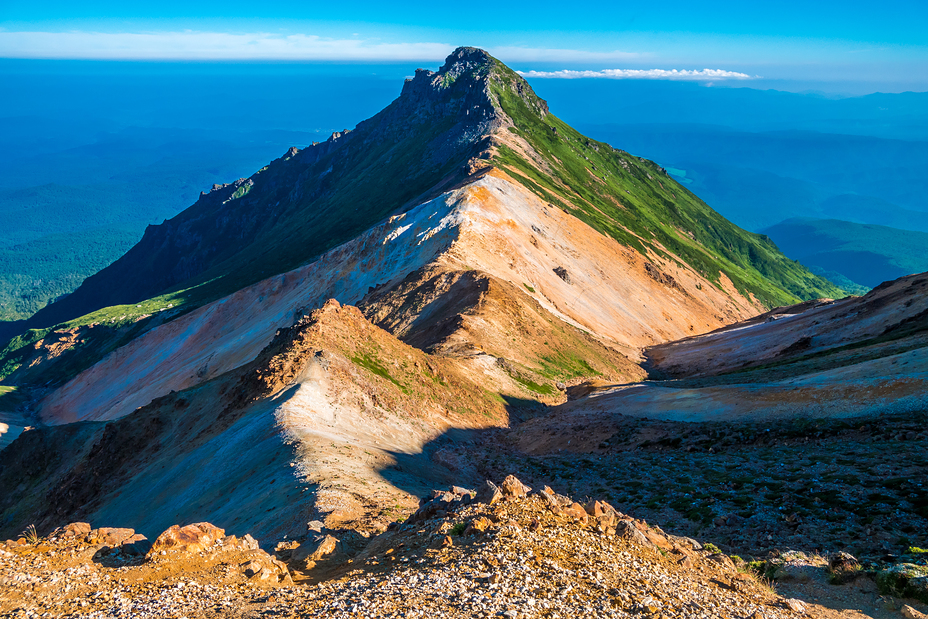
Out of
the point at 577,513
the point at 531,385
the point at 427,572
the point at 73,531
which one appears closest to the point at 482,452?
the point at 531,385

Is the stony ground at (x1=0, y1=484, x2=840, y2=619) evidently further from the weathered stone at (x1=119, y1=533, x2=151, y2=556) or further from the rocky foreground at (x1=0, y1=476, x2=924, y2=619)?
the weathered stone at (x1=119, y1=533, x2=151, y2=556)

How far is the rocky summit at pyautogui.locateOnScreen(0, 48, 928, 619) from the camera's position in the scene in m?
14.7

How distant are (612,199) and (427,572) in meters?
157

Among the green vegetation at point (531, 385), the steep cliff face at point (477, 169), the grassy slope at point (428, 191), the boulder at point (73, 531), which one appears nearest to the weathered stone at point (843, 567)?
the boulder at point (73, 531)

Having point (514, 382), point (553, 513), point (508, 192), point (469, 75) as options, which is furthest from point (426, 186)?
point (553, 513)

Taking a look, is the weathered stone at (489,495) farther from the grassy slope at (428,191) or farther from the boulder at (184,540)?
the grassy slope at (428,191)

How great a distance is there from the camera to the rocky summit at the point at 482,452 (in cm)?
1471

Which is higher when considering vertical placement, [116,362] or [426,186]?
[426,186]

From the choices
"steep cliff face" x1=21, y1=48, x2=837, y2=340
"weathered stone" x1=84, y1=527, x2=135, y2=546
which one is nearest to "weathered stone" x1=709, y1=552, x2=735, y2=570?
"weathered stone" x1=84, y1=527, x2=135, y2=546

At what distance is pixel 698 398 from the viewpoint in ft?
130

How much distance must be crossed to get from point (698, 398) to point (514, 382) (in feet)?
58.9

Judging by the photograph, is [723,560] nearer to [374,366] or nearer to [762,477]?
[762,477]

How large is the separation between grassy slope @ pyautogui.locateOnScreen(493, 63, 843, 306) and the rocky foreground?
99925 mm

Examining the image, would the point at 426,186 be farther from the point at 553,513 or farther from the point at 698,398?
the point at 553,513
